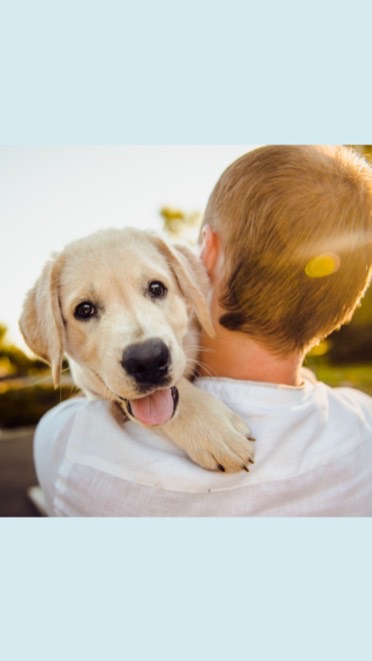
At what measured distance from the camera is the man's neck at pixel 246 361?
2797mm

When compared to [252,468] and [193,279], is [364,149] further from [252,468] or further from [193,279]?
[252,468]

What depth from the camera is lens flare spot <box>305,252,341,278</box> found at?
2.67 meters

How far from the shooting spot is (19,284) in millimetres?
3248

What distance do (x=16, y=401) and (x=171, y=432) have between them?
184cm

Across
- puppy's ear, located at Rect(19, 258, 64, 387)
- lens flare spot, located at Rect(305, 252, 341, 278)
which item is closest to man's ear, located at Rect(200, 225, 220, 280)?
lens flare spot, located at Rect(305, 252, 341, 278)

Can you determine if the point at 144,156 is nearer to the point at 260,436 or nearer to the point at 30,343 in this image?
the point at 30,343

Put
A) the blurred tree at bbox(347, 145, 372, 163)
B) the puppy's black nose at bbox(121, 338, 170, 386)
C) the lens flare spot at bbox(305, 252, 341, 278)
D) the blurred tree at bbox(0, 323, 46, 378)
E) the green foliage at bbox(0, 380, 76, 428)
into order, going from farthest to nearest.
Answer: the green foliage at bbox(0, 380, 76, 428)
the blurred tree at bbox(0, 323, 46, 378)
the blurred tree at bbox(347, 145, 372, 163)
the lens flare spot at bbox(305, 252, 341, 278)
the puppy's black nose at bbox(121, 338, 170, 386)

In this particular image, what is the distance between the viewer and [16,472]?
549 cm

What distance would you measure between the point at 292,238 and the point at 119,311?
83cm

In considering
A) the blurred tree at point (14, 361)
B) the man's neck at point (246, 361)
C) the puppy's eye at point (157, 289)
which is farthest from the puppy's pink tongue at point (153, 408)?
the blurred tree at point (14, 361)

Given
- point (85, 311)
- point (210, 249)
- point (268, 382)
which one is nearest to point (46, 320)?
point (85, 311)

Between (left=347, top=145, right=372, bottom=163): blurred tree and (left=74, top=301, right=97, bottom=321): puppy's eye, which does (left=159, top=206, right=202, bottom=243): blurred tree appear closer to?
(left=74, top=301, right=97, bottom=321): puppy's eye

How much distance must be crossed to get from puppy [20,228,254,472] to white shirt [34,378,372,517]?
8cm

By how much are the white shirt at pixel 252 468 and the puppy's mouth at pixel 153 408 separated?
0.29ft
